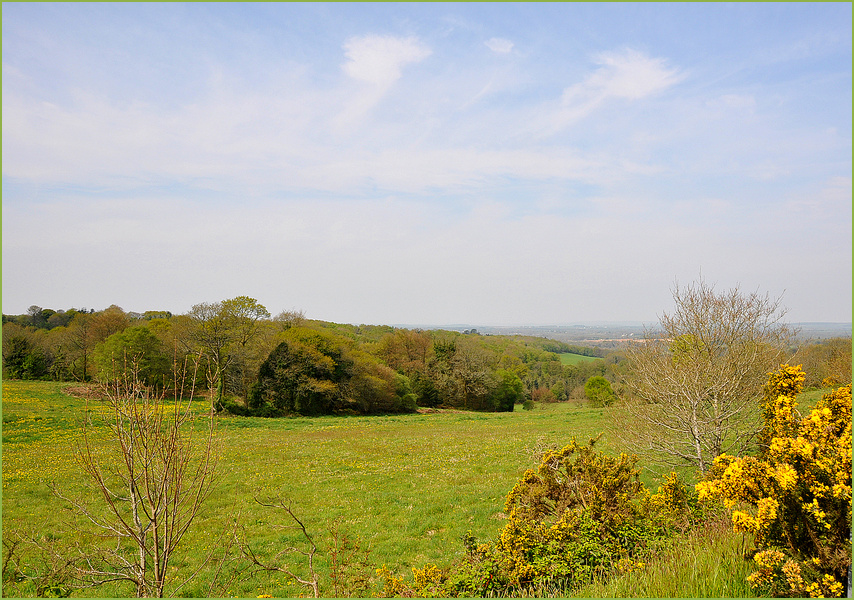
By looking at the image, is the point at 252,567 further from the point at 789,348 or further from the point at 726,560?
the point at 789,348

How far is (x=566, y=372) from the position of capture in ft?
222

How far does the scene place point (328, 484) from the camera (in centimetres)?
1400

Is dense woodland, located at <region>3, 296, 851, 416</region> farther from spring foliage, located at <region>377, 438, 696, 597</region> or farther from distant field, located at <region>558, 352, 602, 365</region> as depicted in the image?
spring foliage, located at <region>377, 438, 696, 597</region>

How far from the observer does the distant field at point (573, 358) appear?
242 ft

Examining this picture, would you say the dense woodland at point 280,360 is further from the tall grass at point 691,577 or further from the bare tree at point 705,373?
the tall grass at point 691,577

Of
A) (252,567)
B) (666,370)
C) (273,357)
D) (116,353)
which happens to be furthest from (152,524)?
(116,353)

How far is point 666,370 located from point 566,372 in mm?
59347

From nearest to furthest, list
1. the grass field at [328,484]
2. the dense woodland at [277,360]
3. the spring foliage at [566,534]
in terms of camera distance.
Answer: the spring foliage at [566,534] < the grass field at [328,484] < the dense woodland at [277,360]

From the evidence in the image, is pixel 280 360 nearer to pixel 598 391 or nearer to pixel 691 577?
pixel 598 391

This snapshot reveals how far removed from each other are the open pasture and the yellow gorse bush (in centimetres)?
458

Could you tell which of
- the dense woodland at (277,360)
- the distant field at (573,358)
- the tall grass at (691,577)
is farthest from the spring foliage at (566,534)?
the distant field at (573,358)

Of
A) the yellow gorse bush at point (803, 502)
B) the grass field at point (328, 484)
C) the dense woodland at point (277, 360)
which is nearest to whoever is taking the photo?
the yellow gorse bush at point (803, 502)

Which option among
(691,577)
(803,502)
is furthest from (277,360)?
(803,502)

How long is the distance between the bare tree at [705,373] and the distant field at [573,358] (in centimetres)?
6122
